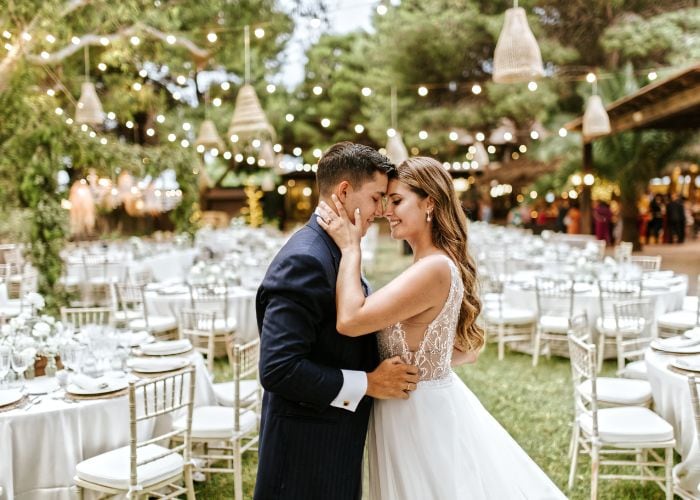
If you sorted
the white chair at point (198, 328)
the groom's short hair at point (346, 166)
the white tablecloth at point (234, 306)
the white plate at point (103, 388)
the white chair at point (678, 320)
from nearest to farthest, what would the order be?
the groom's short hair at point (346, 166), the white plate at point (103, 388), the white chair at point (678, 320), the white chair at point (198, 328), the white tablecloth at point (234, 306)

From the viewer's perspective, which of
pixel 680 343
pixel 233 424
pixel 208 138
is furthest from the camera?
pixel 208 138

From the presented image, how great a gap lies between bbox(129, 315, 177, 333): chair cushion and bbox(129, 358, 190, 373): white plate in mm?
2948

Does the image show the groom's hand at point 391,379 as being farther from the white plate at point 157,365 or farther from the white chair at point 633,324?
the white chair at point 633,324

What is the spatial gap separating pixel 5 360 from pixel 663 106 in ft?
36.8

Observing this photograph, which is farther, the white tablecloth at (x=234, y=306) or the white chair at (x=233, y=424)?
the white tablecloth at (x=234, y=306)

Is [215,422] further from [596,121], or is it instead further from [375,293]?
[596,121]

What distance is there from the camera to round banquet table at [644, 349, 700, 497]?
10.6 ft

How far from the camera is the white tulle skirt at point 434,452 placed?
218 cm

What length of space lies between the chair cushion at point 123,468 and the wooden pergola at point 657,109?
7.96m

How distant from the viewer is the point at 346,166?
1.99 m

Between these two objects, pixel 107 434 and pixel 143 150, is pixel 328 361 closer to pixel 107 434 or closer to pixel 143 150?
pixel 107 434

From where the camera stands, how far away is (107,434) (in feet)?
11.4

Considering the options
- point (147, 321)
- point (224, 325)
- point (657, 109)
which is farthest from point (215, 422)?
point (657, 109)

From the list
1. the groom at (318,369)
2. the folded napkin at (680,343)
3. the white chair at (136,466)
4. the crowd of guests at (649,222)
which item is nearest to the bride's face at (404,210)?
the groom at (318,369)
